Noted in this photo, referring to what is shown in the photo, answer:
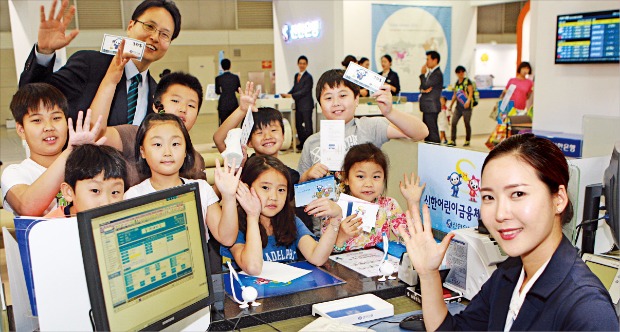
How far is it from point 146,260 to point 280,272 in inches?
32.8

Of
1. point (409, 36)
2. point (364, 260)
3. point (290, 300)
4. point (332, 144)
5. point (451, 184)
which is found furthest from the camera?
point (409, 36)

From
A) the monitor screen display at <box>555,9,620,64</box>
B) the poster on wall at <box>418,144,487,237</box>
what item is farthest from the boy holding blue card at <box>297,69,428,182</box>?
the monitor screen display at <box>555,9,620,64</box>

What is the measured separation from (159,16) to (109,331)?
6.47ft

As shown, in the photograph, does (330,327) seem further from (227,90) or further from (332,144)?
(227,90)

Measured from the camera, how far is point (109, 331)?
1.46 m

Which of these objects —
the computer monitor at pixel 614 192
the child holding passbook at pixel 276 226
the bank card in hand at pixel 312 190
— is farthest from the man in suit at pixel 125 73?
the computer monitor at pixel 614 192

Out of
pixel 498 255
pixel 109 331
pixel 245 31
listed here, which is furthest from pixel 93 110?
pixel 245 31

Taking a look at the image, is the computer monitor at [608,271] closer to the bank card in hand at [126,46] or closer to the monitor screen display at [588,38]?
the bank card in hand at [126,46]

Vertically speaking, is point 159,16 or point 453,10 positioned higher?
point 453,10

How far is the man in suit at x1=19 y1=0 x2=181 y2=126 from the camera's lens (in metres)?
2.87

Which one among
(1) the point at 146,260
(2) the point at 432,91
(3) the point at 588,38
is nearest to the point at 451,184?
(1) the point at 146,260

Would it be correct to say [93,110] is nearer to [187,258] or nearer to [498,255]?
[187,258]

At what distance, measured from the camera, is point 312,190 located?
2.43 metres

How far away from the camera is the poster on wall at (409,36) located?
479 inches
